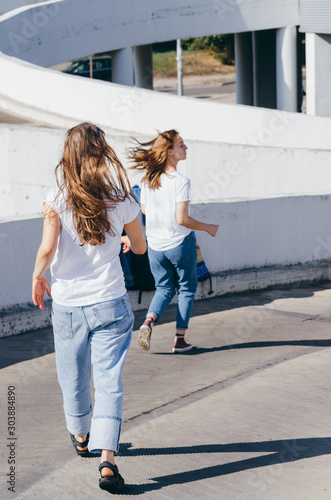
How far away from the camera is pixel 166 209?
6.12 metres

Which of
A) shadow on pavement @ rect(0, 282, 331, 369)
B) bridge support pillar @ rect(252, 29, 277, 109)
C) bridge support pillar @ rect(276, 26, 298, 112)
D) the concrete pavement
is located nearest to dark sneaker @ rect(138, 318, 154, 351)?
the concrete pavement

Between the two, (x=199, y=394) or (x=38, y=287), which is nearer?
(x=38, y=287)

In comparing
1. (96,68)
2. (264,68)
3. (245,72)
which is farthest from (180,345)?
(96,68)

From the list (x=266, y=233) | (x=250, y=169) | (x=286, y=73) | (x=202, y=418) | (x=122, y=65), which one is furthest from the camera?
(x=286, y=73)

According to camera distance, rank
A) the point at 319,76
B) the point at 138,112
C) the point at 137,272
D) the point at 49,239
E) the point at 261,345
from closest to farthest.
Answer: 1. the point at 49,239
2. the point at 261,345
3. the point at 137,272
4. the point at 138,112
5. the point at 319,76

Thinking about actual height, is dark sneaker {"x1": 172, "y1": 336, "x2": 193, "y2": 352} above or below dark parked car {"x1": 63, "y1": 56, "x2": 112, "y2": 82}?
below

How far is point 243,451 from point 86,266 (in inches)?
58.1

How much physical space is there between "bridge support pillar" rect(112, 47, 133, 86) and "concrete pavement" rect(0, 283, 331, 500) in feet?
59.8

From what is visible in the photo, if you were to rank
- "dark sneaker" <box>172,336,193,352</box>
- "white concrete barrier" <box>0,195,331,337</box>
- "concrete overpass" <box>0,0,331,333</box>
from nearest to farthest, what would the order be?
"dark sneaker" <box>172,336,193,352</box>, "white concrete barrier" <box>0,195,331,337</box>, "concrete overpass" <box>0,0,331,333</box>

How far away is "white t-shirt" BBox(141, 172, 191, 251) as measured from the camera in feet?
19.9

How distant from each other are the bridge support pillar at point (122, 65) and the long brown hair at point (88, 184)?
2102cm

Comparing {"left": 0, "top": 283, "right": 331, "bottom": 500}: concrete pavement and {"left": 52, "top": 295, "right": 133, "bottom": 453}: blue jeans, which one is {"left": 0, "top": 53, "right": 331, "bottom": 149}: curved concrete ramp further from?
{"left": 52, "top": 295, "right": 133, "bottom": 453}: blue jeans

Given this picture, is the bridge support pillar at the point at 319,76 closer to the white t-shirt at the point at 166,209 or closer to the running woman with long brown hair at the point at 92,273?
the white t-shirt at the point at 166,209

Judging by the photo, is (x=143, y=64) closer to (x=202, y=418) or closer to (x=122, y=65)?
(x=122, y=65)
